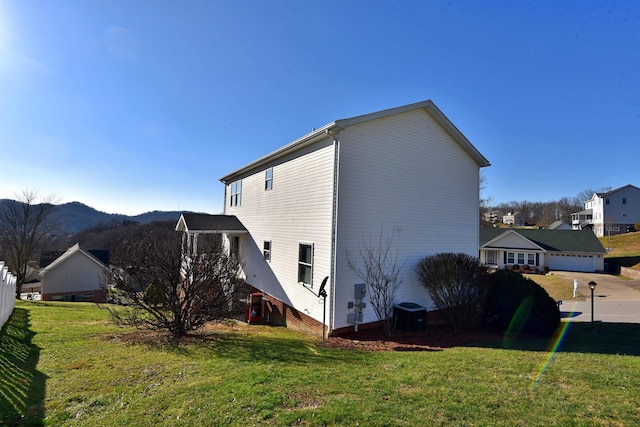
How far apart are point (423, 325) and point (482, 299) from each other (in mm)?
2343

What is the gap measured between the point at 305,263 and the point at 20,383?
717 centimetres

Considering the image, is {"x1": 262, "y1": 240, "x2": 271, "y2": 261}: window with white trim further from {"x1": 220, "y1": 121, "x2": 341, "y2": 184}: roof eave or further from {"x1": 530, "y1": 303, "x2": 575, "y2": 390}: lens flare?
{"x1": 530, "y1": 303, "x2": 575, "y2": 390}: lens flare

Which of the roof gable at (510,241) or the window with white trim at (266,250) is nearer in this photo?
the window with white trim at (266,250)

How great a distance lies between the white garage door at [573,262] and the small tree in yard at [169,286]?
38.1 m

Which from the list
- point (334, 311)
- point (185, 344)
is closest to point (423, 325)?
point (334, 311)

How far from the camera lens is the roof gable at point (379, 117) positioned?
9.34 meters

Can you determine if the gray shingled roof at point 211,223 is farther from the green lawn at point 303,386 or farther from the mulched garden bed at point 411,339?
the mulched garden bed at point 411,339

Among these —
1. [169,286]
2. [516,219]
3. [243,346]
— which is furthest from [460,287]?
[516,219]

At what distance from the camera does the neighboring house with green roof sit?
A: 3306cm

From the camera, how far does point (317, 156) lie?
10359mm

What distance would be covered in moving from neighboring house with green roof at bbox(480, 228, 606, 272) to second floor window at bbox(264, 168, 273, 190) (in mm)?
28765

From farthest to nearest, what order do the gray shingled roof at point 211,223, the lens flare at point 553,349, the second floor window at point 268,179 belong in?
the gray shingled roof at point 211,223, the second floor window at point 268,179, the lens flare at point 553,349

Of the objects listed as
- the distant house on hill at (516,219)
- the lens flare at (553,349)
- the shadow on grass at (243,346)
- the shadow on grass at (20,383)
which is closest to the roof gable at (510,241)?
the lens flare at (553,349)

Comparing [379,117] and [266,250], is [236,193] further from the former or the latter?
[379,117]
